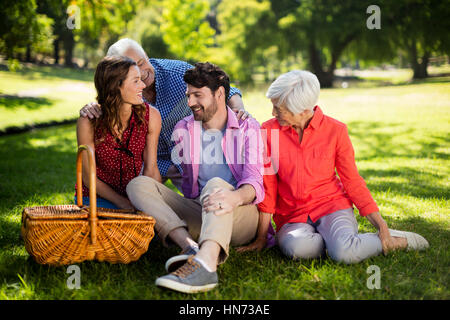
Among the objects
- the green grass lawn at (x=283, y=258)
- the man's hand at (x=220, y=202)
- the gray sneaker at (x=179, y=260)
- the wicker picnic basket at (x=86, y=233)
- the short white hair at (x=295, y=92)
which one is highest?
the short white hair at (x=295, y=92)

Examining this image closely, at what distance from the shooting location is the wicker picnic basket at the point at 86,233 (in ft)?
8.73

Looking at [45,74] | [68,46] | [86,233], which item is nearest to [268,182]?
[86,233]

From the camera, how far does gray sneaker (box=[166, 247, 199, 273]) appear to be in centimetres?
272

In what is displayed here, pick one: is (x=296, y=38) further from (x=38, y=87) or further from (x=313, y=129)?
(x=313, y=129)

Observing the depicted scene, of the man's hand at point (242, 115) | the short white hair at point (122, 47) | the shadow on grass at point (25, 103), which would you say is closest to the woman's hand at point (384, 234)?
the man's hand at point (242, 115)

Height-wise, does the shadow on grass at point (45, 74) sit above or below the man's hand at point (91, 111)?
above

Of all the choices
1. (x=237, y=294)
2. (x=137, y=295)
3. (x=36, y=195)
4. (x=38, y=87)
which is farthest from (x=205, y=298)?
(x=38, y=87)

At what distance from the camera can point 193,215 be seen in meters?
3.32

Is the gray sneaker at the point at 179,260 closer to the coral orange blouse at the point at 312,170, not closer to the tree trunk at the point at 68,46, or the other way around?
the coral orange blouse at the point at 312,170

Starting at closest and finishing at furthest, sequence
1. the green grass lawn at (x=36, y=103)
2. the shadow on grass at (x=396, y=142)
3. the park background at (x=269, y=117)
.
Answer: the park background at (x=269, y=117) < the shadow on grass at (x=396, y=142) < the green grass lawn at (x=36, y=103)

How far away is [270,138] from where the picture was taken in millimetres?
3365

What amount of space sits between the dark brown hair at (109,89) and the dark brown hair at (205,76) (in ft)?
1.52

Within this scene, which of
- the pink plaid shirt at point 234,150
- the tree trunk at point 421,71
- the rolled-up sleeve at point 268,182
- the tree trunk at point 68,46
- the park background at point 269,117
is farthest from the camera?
the tree trunk at point 68,46

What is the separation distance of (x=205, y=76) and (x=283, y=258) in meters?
1.48
